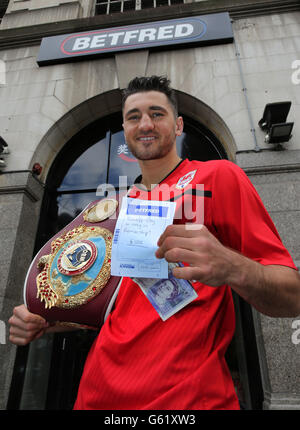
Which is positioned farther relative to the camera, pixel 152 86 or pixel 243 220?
pixel 152 86

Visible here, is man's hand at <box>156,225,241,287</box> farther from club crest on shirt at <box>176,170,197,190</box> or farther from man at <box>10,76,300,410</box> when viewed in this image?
club crest on shirt at <box>176,170,197,190</box>

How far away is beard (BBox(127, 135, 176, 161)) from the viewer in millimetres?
1630

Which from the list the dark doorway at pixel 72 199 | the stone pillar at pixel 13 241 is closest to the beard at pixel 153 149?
the dark doorway at pixel 72 199

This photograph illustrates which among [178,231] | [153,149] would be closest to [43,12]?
[153,149]

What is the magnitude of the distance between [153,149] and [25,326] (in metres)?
1.32

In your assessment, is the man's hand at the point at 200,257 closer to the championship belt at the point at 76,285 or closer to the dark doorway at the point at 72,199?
the championship belt at the point at 76,285

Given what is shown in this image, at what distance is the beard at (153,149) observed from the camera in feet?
5.35

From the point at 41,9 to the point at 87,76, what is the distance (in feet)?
9.14

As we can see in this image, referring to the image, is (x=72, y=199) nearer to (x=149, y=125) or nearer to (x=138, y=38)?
(x=149, y=125)

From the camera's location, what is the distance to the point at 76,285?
Result: 1.33 m

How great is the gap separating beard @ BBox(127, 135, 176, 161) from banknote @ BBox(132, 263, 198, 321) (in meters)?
0.89

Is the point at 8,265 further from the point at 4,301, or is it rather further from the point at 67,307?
the point at 67,307

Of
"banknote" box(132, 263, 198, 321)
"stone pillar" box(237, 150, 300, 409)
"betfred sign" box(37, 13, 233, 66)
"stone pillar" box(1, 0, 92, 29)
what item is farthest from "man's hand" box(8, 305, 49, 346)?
"stone pillar" box(1, 0, 92, 29)

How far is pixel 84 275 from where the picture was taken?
134 centimetres
